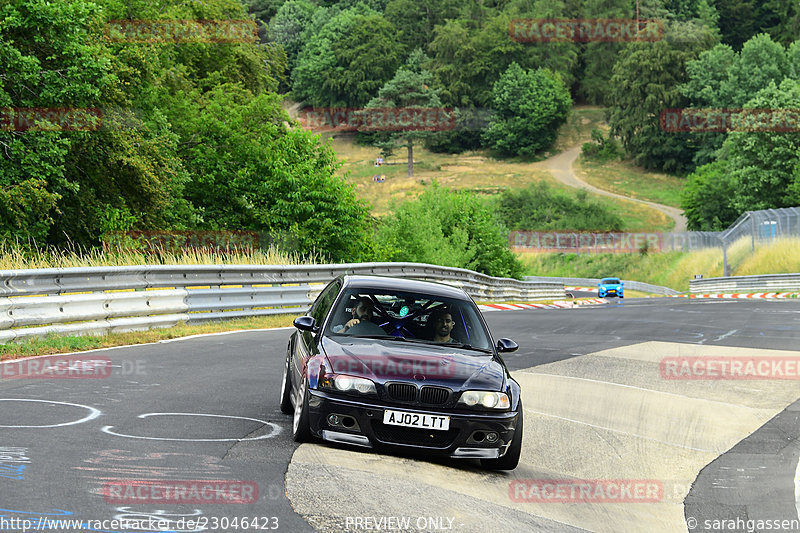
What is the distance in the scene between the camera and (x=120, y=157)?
95.9 ft

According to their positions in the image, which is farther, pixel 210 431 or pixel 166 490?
pixel 210 431

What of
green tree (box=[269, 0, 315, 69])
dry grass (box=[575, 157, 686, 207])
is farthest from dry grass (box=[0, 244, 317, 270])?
green tree (box=[269, 0, 315, 69])

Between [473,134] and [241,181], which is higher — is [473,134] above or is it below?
below

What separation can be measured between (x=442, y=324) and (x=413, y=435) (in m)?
1.53

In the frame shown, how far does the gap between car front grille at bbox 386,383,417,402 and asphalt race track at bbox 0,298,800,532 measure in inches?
18.3

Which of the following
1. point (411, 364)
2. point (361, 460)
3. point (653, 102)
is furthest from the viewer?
point (653, 102)

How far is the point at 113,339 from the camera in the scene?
585 inches

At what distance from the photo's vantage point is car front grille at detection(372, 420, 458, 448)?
739 centimetres

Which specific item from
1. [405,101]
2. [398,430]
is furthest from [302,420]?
[405,101]

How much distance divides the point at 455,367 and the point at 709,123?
126m

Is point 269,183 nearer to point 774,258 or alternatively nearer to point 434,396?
point 434,396

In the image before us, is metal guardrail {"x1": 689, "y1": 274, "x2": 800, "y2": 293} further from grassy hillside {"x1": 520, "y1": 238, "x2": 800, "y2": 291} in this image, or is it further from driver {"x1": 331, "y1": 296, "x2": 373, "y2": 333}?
driver {"x1": 331, "y1": 296, "x2": 373, "y2": 333}

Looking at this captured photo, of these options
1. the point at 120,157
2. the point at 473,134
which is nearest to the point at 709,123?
the point at 473,134

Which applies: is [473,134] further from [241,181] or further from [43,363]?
[43,363]
